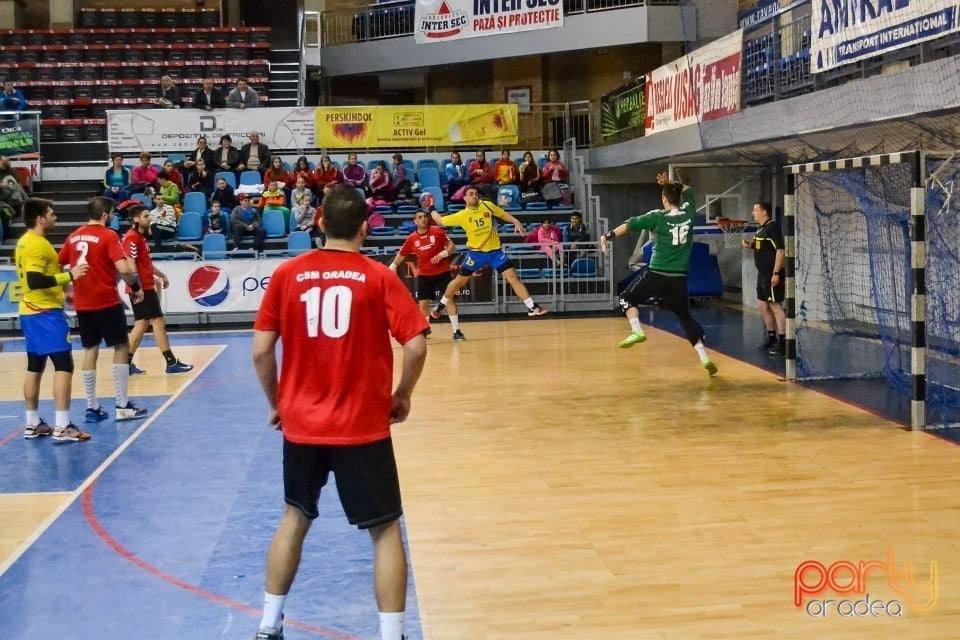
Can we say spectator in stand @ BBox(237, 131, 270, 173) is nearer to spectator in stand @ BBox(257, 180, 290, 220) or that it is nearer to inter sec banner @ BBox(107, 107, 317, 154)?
inter sec banner @ BBox(107, 107, 317, 154)

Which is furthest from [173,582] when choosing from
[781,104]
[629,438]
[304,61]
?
[304,61]

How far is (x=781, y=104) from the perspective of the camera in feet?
45.9

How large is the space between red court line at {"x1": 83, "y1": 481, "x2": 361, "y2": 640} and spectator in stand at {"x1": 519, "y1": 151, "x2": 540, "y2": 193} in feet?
58.8

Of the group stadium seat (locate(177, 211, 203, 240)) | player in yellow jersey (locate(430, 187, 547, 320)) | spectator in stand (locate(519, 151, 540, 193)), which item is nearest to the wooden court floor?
player in yellow jersey (locate(430, 187, 547, 320))

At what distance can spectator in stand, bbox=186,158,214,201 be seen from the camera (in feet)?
78.0

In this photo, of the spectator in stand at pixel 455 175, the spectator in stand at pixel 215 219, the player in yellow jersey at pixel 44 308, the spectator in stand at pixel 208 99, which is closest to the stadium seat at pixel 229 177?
the spectator in stand at pixel 215 219

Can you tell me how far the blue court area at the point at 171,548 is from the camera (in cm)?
525

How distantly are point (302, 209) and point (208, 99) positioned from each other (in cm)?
461

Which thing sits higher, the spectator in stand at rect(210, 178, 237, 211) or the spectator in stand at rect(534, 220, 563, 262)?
the spectator in stand at rect(210, 178, 237, 211)

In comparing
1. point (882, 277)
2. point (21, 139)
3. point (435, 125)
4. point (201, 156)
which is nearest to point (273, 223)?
point (201, 156)

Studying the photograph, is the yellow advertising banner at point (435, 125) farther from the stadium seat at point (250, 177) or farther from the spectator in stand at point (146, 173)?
the spectator in stand at point (146, 173)

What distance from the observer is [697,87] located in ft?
55.6

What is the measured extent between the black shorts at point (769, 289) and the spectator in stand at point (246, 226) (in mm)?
10883

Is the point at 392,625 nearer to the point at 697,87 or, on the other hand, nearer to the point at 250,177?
the point at 697,87
